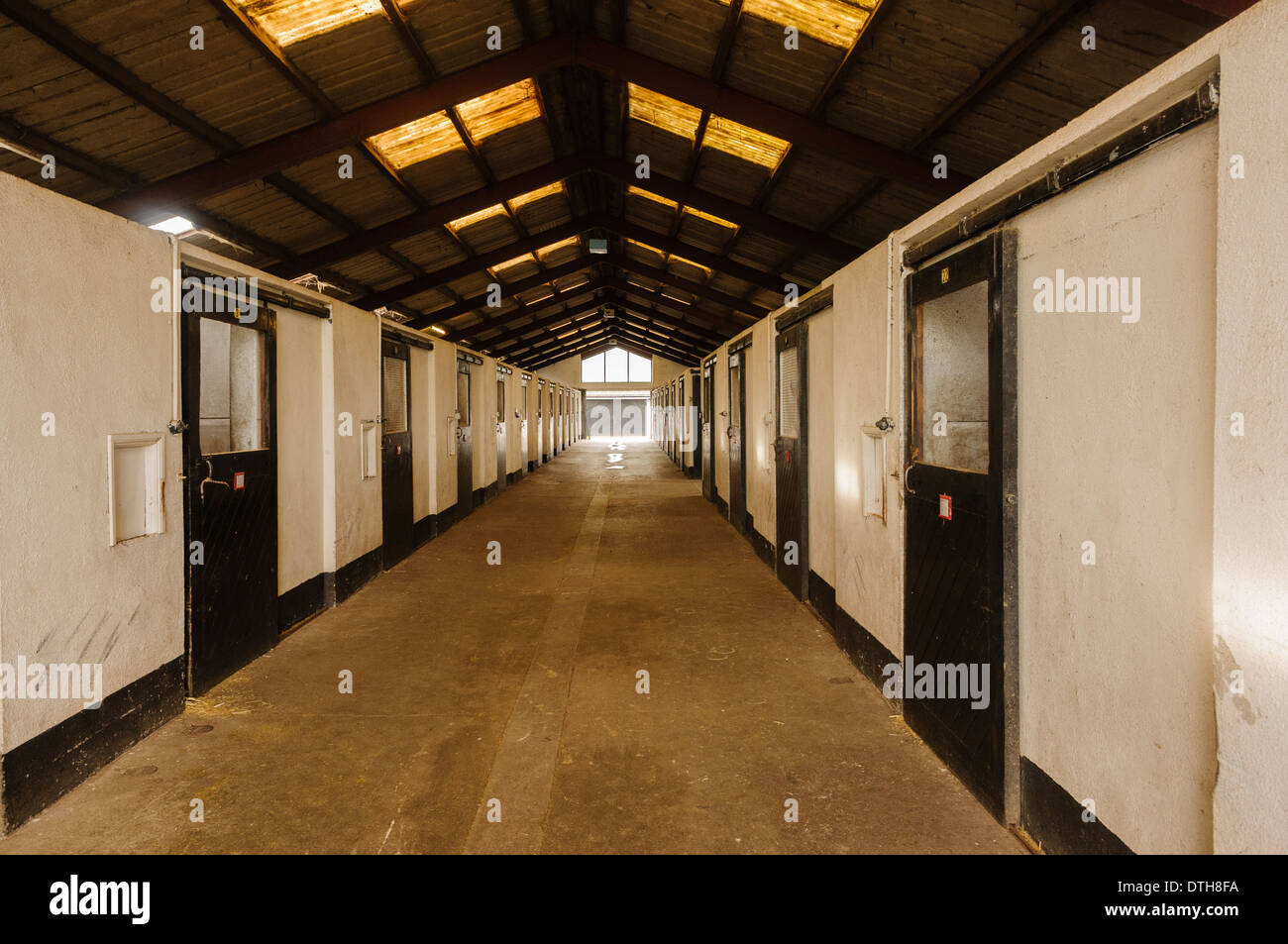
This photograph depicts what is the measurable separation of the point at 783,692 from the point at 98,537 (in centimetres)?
344

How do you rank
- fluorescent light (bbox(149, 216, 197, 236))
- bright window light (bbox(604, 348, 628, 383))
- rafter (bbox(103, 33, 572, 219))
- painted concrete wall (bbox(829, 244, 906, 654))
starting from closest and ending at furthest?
painted concrete wall (bbox(829, 244, 906, 654)), rafter (bbox(103, 33, 572, 219)), fluorescent light (bbox(149, 216, 197, 236)), bright window light (bbox(604, 348, 628, 383))

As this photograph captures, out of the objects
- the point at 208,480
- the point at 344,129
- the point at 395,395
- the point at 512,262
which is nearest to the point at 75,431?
the point at 208,480

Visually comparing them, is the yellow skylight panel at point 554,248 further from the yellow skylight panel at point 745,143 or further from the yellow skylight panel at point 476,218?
the yellow skylight panel at point 745,143

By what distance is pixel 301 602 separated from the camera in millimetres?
5449

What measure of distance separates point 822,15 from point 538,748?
4.64 metres

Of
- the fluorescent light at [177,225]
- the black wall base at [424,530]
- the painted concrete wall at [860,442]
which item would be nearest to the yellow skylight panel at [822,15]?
the painted concrete wall at [860,442]

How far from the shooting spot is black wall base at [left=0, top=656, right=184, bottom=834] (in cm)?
269

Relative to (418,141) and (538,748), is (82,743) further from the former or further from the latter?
(418,141)

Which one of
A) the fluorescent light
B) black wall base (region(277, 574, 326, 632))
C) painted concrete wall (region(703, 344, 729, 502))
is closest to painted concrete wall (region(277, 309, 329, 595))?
black wall base (region(277, 574, 326, 632))

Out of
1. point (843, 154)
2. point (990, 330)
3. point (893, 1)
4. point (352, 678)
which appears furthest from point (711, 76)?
point (352, 678)

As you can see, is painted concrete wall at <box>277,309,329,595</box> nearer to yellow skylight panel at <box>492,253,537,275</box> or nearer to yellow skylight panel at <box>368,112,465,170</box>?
yellow skylight panel at <box>368,112,465,170</box>

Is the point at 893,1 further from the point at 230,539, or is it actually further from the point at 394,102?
the point at 230,539

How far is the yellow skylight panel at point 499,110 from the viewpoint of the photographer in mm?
6484

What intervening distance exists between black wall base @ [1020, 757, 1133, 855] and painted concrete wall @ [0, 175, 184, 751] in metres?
3.71
